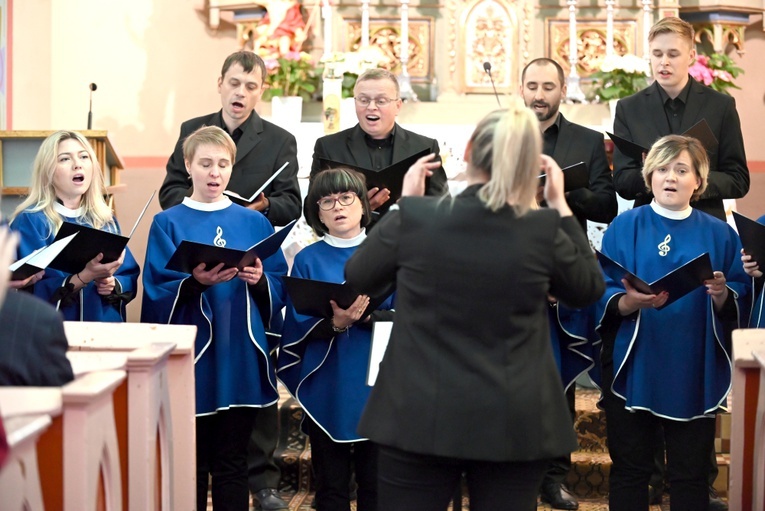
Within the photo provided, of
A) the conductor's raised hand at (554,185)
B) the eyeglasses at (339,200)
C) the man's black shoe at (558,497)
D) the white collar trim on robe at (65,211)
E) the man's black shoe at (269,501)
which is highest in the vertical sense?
the conductor's raised hand at (554,185)

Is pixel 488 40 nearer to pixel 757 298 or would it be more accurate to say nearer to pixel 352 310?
pixel 757 298

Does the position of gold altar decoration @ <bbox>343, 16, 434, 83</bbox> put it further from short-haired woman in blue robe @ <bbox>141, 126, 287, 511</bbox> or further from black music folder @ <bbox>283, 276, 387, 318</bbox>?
black music folder @ <bbox>283, 276, 387, 318</bbox>

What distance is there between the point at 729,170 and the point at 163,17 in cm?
487

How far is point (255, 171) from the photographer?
4.92m

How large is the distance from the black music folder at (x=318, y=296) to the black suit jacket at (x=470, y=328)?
1031 millimetres

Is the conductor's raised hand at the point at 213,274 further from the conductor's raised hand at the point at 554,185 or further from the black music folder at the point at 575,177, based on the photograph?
the conductor's raised hand at the point at 554,185

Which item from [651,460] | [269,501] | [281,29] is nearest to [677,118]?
[651,460]

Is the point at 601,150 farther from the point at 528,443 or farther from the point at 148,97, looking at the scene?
the point at 148,97

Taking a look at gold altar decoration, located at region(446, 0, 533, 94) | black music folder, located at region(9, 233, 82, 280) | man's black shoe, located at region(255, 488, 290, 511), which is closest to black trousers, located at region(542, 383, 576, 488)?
man's black shoe, located at region(255, 488, 290, 511)

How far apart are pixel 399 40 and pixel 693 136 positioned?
3.62m

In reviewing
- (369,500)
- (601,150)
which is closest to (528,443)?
(369,500)

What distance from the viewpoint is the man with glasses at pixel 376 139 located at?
4.59 meters

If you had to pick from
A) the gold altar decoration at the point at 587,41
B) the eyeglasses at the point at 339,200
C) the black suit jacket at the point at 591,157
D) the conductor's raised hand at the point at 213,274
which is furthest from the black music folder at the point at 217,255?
the gold altar decoration at the point at 587,41

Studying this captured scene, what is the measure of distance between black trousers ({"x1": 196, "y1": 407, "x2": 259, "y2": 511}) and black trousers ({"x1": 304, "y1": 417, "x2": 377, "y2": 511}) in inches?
10.6
